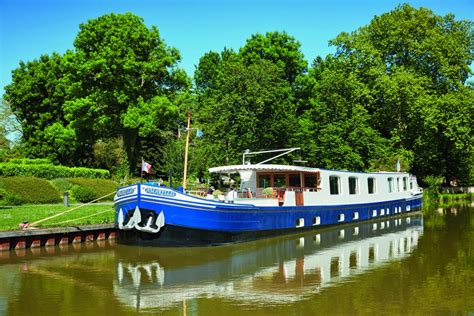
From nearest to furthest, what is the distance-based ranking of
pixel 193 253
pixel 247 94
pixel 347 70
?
pixel 193 253
pixel 247 94
pixel 347 70

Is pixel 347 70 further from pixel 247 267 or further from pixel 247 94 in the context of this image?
pixel 247 267

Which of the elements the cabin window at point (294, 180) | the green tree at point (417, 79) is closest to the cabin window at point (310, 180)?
the cabin window at point (294, 180)

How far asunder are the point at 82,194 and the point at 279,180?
508 inches

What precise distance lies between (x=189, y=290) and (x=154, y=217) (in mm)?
7393

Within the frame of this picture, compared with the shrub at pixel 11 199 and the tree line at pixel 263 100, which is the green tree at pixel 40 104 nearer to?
the tree line at pixel 263 100

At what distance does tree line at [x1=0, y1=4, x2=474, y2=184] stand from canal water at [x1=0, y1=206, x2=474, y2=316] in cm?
1792

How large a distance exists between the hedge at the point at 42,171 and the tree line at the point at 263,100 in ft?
19.3

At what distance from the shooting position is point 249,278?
55.8ft

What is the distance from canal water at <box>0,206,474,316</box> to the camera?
13203mm

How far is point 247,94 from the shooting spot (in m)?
41.0

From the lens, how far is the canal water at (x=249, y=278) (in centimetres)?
1320

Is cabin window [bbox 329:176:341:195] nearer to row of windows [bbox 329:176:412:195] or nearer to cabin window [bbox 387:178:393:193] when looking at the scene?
row of windows [bbox 329:176:412:195]

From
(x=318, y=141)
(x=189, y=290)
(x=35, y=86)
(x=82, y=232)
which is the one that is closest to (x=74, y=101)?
(x=35, y=86)

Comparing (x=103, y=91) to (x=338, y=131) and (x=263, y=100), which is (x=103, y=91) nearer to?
(x=263, y=100)
